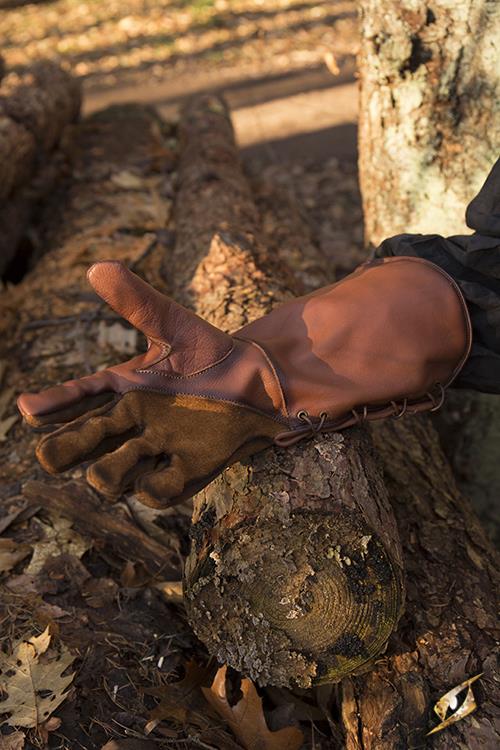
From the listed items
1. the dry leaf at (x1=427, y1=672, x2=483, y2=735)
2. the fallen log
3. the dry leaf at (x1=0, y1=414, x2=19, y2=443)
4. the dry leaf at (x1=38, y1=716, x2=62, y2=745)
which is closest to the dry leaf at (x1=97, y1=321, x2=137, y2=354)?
the fallen log

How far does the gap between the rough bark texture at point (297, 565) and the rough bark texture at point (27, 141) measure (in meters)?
2.70

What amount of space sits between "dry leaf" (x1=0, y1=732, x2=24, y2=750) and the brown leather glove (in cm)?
59

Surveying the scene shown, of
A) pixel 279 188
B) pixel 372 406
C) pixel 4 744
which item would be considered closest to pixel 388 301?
pixel 372 406

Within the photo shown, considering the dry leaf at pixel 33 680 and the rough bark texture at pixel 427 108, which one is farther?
the rough bark texture at pixel 427 108

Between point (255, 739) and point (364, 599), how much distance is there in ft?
1.50

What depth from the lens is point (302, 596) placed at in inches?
67.9

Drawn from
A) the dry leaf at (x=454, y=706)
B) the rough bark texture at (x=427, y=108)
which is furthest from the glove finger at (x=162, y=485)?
the rough bark texture at (x=427, y=108)

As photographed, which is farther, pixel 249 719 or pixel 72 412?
pixel 249 719

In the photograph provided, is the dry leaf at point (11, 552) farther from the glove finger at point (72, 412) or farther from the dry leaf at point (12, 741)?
the glove finger at point (72, 412)

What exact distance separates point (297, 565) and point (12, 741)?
0.75 metres

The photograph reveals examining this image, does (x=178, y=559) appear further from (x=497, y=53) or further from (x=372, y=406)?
(x=497, y=53)

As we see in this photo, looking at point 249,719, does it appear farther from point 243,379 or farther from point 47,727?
point 243,379

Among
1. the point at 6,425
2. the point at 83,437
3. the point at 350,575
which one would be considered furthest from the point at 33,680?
the point at 6,425

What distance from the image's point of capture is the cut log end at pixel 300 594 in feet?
5.69
